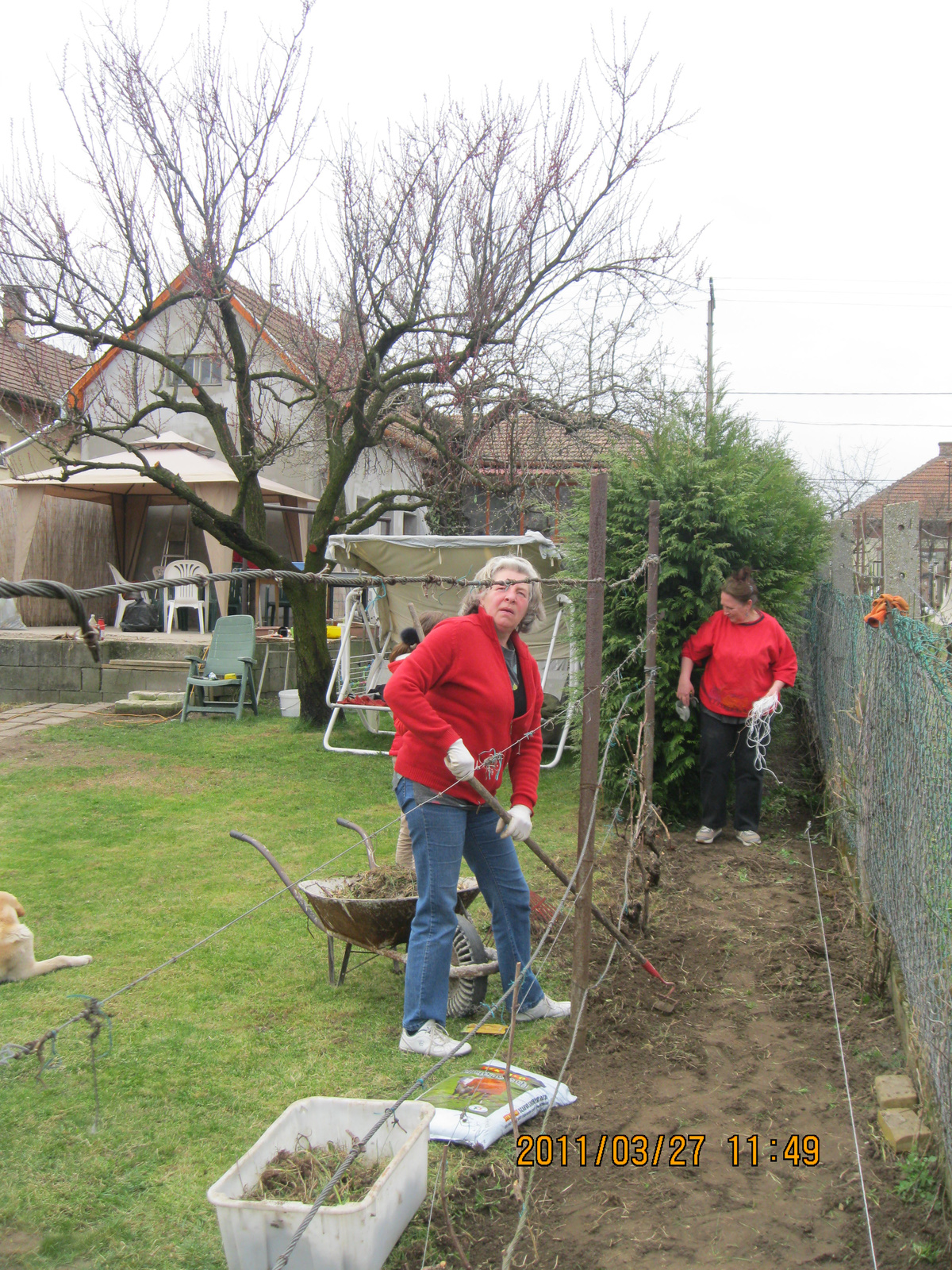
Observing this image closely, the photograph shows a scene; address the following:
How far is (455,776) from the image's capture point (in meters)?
3.38

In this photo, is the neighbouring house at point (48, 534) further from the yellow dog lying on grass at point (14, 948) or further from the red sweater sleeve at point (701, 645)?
the yellow dog lying on grass at point (14, 948)

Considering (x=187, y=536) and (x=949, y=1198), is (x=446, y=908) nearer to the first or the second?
(x=949, y=1198)

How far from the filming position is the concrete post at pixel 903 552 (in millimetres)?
4289

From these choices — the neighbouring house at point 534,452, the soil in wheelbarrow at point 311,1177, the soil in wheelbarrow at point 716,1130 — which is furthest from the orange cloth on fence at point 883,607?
the neighbouring house at point 534,452

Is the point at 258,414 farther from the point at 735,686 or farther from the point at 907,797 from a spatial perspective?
the point at 907,797

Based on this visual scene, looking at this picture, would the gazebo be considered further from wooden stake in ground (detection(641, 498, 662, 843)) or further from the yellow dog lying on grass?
the yellow dog lying on grass

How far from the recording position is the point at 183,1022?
12.3ft

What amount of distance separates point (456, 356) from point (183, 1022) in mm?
6806

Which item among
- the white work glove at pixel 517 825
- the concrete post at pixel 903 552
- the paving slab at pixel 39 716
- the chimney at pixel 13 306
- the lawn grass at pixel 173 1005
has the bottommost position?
the lawn grass at pixel 173 1005

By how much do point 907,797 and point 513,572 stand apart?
1628mm

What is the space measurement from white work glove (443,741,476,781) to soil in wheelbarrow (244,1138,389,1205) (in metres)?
1.21

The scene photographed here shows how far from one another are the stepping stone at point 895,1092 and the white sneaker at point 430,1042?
1360mm

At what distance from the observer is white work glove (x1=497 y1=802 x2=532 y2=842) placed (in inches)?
137

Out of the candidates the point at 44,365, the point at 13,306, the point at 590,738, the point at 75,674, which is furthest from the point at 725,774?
the point at 75,674
